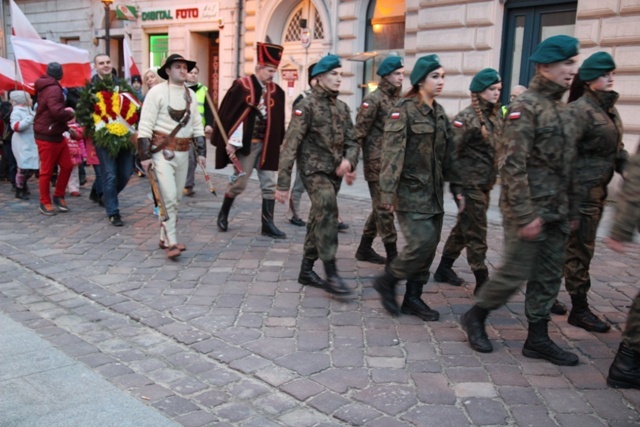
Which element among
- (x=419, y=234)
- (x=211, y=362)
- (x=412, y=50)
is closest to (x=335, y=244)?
(x=419, y=234)

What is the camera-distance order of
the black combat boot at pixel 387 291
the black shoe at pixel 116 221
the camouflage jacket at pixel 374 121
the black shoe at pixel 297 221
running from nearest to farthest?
the black combat boot at pixel 387 291, the camouflage jacket at pixel 374 121, the black shoe at pixel 116 221, the black shoe at pixel 297 221

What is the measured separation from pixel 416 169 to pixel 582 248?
135cm

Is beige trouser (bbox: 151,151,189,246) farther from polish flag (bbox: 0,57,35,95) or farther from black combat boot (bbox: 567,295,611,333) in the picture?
polish flag (bbox: 0,57,35,95)

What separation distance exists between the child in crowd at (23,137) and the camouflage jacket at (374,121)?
17.9 ft

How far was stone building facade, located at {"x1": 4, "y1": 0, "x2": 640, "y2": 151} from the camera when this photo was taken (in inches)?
424

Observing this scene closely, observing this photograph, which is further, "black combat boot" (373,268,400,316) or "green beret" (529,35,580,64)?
"black combat boot" (373,268,400,316)

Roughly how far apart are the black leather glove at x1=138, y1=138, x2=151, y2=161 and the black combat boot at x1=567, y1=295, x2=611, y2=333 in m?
4.04

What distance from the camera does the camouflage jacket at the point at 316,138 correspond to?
5.41m

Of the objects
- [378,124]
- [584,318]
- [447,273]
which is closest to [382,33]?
[378,124]

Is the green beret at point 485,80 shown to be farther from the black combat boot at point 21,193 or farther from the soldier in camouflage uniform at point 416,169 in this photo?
the black combat boot at point 21,193

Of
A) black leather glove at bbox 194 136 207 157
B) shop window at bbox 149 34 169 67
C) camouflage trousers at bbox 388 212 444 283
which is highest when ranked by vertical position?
shop window at bbox 149 34 169 67

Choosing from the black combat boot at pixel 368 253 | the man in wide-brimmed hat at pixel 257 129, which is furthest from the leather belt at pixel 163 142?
the black combat boot at pixel 368 253

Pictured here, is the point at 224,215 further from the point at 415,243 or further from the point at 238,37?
the point at 238,37

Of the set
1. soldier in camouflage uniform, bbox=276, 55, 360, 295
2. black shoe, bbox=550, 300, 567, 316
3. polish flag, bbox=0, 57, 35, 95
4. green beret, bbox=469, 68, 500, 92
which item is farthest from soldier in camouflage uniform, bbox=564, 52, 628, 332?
polish flag, bbox=0, 57, 35, 95
